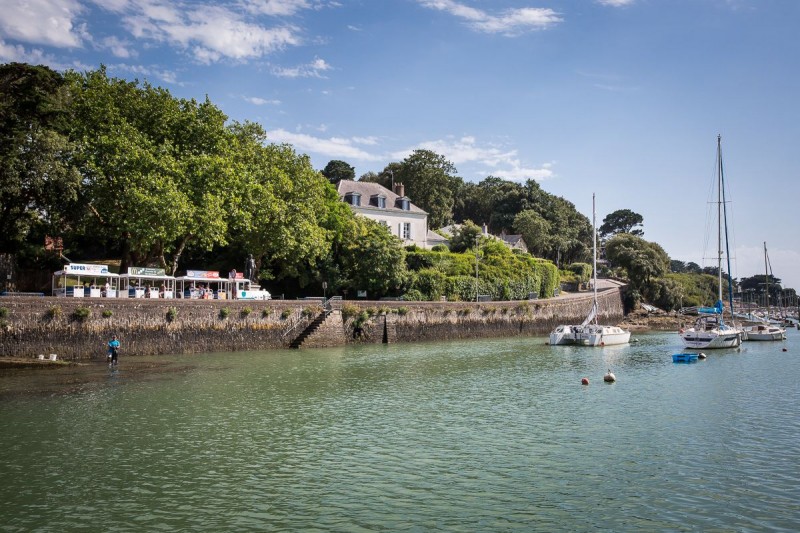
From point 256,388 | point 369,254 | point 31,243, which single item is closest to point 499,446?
point 256,388

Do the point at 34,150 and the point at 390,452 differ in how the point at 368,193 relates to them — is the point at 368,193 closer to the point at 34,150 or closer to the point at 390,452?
the point at 34,150

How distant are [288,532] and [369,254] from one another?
53.8 m

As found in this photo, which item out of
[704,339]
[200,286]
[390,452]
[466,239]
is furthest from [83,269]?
[704,339]

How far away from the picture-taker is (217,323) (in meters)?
47.1

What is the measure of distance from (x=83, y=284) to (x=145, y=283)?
4388mm

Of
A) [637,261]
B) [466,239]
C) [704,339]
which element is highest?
[466,239]

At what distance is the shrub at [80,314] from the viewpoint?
4003cm

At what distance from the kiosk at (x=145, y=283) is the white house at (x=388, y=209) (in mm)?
34662

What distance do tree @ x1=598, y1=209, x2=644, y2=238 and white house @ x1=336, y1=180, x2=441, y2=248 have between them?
11783cm

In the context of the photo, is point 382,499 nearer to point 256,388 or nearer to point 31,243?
point 256,388

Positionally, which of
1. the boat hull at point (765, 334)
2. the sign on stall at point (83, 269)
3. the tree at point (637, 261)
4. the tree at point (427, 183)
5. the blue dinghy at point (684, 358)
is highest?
the tree at point (427, 183)

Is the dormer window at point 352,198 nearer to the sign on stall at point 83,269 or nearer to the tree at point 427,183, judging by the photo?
the tree at point 427,183

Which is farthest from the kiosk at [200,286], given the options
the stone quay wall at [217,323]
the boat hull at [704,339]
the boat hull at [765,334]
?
the boat hull at [765,334]

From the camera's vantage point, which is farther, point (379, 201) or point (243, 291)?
point (379, 201)
